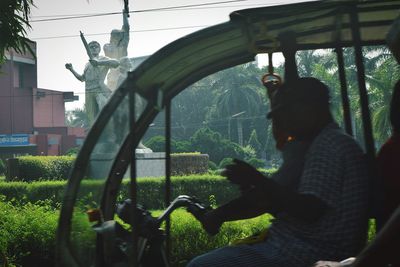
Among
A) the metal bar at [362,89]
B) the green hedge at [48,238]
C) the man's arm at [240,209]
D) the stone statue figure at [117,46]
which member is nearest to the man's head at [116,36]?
the stone statue figure at [117,46]

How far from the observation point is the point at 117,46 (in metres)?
22.6

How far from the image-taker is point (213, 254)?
2195 mm

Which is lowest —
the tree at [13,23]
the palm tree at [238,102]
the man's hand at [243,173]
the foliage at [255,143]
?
the man's hand at [243,173]

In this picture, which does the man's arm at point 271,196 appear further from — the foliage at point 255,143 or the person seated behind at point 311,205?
the foliage at point 255,143

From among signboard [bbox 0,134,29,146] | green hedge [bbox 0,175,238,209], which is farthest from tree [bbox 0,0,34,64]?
signboard [bbox 0,134,29,146]

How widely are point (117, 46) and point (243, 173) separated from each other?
841 inches

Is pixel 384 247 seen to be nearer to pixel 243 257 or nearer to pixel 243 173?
pixel 243 173

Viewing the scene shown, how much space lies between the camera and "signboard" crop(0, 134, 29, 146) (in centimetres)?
4741

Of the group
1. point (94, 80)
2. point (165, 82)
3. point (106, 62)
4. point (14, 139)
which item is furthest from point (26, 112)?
point (165, 82)

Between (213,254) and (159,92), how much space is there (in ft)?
4.13

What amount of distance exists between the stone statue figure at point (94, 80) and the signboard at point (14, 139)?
86.5ft

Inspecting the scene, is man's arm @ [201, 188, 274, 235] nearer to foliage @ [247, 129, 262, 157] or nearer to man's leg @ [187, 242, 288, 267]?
man's leg @ [187, 242, 288, 267]

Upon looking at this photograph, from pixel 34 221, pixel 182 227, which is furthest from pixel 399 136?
pixel 34 221

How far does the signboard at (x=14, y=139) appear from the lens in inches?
1866
